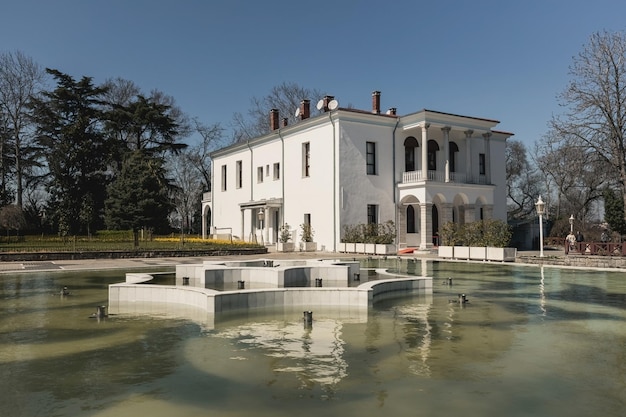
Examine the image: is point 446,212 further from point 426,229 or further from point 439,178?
point 426,229

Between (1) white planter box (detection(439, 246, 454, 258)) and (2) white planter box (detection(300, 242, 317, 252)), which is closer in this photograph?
(1) white planter box (detection(439, 246, 454, 258))

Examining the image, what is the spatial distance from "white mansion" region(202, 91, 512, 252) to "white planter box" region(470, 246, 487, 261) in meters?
6.17

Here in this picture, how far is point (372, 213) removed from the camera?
3422cm

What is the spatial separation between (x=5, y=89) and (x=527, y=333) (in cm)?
4893

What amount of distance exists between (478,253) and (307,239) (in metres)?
12.5

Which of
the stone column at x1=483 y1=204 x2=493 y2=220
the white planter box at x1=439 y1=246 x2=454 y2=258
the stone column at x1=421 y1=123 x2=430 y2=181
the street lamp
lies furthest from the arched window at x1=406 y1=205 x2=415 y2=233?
the street lamp

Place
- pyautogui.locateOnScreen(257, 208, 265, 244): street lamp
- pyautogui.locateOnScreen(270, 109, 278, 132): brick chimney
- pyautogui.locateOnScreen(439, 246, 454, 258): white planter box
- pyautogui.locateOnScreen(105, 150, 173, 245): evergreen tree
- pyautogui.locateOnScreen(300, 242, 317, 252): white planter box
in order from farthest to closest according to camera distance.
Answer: pyautogui.locateOnScreen(270, 109, 278, 132): brick chimney → pyautogui.locateOnScreen(257, 208, 265, 244): street lamp → pyautogui.locateOnScreen(105, 150, 173, 245): evergreen tree → pyautogui.locateOnScreen(300, 242, 317, 252): white planter box → pyautogui.locateOnScreen(439, 246, 454, 258): white planter box

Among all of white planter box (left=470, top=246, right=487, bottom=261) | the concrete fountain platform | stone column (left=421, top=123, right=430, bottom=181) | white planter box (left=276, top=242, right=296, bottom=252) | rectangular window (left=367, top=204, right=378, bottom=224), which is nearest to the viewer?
the concrete fountain platform

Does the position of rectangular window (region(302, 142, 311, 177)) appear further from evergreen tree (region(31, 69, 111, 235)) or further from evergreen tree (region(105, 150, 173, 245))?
evergreen tree (region(31, 69, 111, 235))

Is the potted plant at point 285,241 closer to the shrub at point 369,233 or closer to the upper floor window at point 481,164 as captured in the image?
the shrub at point 369,233

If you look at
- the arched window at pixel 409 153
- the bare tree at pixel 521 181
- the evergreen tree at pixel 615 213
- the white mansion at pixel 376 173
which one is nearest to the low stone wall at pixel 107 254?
the white mansion at pixel 376 173

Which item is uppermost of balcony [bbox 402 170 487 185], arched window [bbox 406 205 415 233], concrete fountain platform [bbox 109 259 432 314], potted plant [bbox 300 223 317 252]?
balcony [bbox 402 170 487 185]

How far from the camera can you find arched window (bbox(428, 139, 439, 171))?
3697 centimetres

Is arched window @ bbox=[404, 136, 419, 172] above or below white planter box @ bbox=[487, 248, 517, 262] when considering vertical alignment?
above
